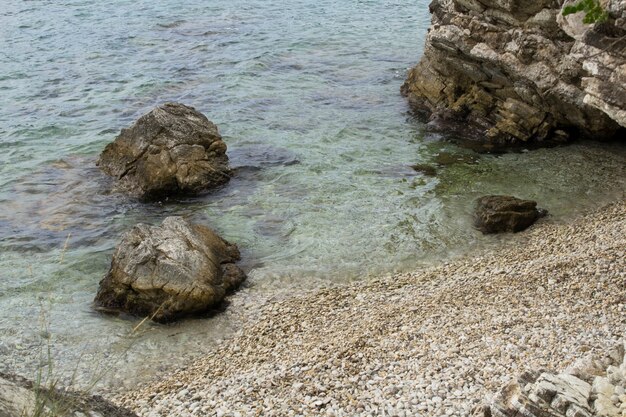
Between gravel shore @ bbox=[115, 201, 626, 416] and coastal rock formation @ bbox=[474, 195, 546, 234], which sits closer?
gravel shore @ bbox=[115, 201, 626, 416]

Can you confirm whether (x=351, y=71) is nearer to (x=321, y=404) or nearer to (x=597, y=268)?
(x=597, y=268)

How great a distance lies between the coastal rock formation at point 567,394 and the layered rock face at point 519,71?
27.3ft

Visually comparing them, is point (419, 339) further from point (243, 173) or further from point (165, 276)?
point (243, 173)

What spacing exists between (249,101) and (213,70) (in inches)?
176

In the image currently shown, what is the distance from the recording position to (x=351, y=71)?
3111 centimetres

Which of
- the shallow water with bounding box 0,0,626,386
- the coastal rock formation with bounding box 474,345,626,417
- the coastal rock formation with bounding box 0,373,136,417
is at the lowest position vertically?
the shallow water with bounding box 0,0,626,386

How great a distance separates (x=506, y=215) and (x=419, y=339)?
6157 millimetres

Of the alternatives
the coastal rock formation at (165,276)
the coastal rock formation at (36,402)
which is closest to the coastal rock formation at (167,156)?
the coastal rock formation at (165,276)

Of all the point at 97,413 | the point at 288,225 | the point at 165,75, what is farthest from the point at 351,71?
the point at 97,413

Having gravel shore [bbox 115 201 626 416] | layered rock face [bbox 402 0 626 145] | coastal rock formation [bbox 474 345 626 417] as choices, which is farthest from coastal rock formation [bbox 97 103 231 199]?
coastal rock formation [bbox 474 345 626 417]

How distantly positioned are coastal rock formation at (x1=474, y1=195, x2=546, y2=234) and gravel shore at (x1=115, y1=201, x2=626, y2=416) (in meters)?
1.26

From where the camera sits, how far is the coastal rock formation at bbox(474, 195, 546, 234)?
17141 millimetres

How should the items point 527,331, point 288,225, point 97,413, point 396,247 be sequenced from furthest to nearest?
1. point 288,225
2. point 396,247
3. point 527,331
4. point 97,413

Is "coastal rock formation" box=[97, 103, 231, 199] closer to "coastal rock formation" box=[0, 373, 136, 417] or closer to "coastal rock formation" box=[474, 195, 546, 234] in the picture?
"coastal rock formation" box=[474, 195, 546, 234]
